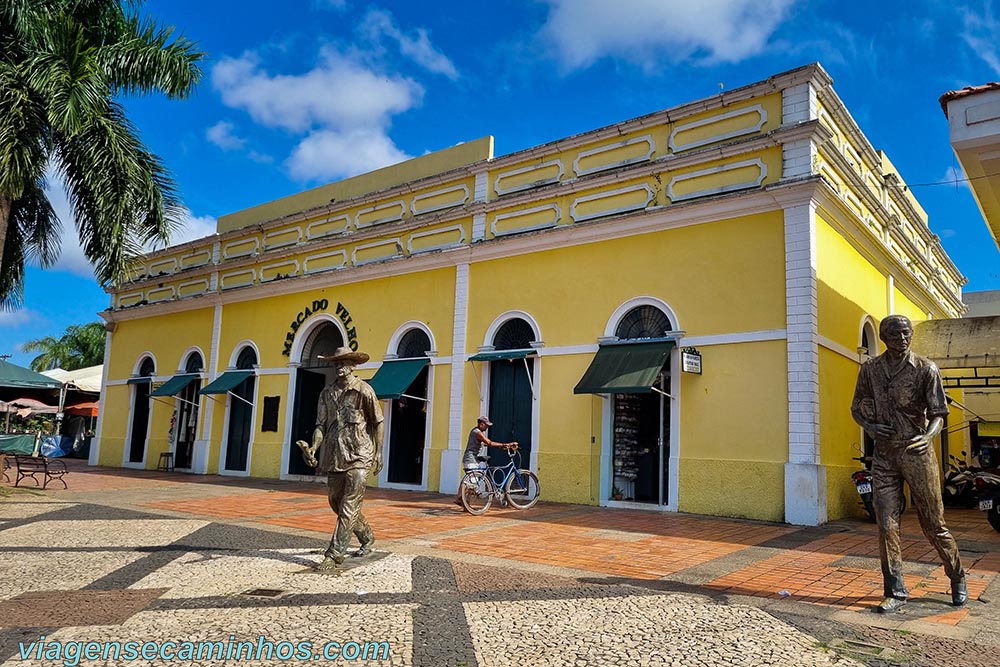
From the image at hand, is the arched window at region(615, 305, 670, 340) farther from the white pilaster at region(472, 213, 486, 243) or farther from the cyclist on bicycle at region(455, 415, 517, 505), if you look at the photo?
the white pilaster at region(472, 213, 486, 243)

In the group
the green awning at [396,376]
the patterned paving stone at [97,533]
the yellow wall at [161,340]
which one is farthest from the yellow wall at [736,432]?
the yellow wall at [161,340]

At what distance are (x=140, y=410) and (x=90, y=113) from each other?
41.8ft

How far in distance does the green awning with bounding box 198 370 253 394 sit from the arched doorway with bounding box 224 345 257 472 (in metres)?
0.11

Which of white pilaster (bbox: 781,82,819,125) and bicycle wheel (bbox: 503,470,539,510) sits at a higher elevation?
white pilaster (bbox: 781,82,819,125)

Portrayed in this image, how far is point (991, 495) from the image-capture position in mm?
9695

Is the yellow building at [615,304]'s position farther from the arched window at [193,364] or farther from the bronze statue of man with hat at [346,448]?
the bronze statue of man with hat at [346,448]

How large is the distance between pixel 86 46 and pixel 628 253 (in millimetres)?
10126

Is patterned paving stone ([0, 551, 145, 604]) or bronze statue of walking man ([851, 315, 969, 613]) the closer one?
bronze statue of walking man ([851, 315, 969, 613])


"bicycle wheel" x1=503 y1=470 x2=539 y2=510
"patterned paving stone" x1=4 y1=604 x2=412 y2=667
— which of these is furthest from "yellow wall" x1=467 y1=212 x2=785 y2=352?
"patterned paving stone" x1=4 y1=604 x2=412 y2=667

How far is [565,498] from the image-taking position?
12844 millimetres

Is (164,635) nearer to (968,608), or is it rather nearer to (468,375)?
(968,608)

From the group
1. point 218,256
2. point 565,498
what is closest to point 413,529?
point 565,498

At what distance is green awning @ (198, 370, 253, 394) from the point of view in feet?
60.8

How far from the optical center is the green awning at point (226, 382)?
730 inches
